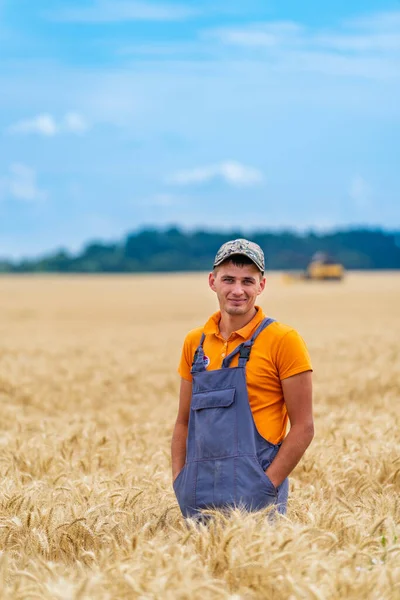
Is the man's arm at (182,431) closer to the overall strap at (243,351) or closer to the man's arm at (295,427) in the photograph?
the overall strap at (243,351)

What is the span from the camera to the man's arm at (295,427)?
4469 mm

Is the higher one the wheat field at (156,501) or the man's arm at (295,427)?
the man's arm at (295,427)

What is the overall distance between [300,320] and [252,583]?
26.3m

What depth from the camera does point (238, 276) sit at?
14.9ft

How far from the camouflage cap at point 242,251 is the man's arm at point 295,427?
2.05 ft

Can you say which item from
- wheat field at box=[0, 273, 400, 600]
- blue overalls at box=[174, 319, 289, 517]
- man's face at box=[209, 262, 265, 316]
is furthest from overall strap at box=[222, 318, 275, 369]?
wheat field at box=[0, 273, 400, 600]

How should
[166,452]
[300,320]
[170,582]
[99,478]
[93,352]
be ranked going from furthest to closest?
[300,320] → [93,352] → [166,452] → [99,478] → [170,582]

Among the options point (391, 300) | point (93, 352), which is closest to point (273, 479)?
point (93, 352)

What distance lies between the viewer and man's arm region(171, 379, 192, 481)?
4.80 meters

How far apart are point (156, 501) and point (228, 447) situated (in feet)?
4.23

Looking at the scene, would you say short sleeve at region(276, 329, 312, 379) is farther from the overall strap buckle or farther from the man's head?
the man's head

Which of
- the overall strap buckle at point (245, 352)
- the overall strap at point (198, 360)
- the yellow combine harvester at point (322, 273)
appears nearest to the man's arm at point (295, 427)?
the overall strap buckle at point (245, 352)

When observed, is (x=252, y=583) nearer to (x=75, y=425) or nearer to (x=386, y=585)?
(x=386, y=585)

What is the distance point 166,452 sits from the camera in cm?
754
